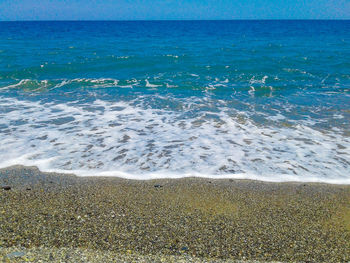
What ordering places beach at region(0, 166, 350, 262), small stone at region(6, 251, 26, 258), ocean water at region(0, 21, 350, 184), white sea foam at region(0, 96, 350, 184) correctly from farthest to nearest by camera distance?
ocean water at region(0, 21, 350, 184), white sea foam at region(0, 96, 350, 184), beach at region(0, 166, 350, 262), small stone at region(6, 251, 26, 258)

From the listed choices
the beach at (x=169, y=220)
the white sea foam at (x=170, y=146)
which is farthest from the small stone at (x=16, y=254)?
the white sea foam at (x=170, y=146)

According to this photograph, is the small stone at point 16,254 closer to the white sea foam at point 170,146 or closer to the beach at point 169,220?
the beach at point 169,220

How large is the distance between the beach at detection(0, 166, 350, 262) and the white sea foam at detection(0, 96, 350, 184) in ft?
1.30

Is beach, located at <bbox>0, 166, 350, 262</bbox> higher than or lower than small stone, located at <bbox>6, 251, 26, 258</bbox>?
lower

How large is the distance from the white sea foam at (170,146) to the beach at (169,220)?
1.30 feet

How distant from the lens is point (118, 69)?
16047 millimetres

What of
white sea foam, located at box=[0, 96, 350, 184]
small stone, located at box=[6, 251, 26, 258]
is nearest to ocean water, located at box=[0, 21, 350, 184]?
white sea foam, located at box=[0, 96, 350, 184]

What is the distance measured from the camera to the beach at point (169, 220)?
3.11 metres

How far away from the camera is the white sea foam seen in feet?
17.0

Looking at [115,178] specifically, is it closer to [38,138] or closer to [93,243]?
[93,243]

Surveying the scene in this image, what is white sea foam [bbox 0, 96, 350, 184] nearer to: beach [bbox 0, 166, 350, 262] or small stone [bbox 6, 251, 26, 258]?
beach [bbox 0, 166, 350, 262]

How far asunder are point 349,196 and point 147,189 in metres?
2.80

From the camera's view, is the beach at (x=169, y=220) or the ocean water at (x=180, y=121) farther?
the ocean water at (x=180, y=121)

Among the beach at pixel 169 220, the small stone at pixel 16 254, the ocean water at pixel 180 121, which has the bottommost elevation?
the ocean water at pixel 180 121
